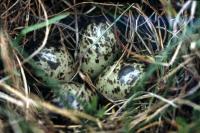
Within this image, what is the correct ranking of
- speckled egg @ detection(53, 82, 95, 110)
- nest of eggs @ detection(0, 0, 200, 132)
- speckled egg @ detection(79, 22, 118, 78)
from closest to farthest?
nest of eggs @ detection(0, 0, 200, 132) < speckled egg @ detection(53, 82, 95, 110) < speckled egg @ detection(79, 22, 118, 78)

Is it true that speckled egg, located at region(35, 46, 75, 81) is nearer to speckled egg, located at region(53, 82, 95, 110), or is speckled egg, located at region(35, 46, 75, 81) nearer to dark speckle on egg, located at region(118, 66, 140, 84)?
speckled egg, located at region(53, 82, 95, 110)

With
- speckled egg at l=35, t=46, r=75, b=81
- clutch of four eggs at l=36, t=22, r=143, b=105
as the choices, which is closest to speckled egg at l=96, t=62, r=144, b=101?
clutch of four eggs at l=36, t=22, r=143, b=105

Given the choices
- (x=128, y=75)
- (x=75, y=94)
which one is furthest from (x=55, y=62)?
(x=128, y=75)

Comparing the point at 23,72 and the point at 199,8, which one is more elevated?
the point at 199,8

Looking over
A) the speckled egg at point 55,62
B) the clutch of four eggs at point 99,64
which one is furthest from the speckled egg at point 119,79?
the speckled egg at point 55,62

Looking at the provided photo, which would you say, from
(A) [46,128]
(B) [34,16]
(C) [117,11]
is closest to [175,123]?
(A) [46,128]

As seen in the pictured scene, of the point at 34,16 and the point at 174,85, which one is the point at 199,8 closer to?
the point at 174,85

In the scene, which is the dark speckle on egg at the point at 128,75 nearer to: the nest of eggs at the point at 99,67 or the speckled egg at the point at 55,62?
the nest of eggs at the point at 99,67

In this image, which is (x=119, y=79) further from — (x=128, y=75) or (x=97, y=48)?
(x=97, y=48)

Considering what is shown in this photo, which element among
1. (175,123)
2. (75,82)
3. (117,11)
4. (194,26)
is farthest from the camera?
(117,11)
